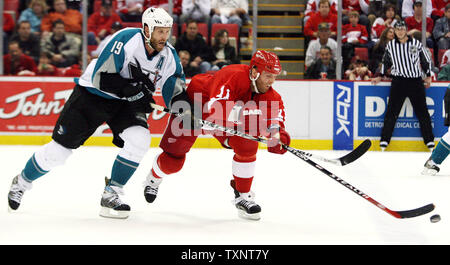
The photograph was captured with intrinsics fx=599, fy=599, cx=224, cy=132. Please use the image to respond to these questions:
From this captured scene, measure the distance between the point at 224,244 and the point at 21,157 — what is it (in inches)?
134

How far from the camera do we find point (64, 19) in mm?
6539

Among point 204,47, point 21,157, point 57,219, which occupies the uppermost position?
point 204,47

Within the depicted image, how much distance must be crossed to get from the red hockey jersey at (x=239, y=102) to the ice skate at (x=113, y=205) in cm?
58

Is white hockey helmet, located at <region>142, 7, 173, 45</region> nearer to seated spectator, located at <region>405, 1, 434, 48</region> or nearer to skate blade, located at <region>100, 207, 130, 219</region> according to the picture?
skate blade, located at <region>100, 207, 130, 219</region>

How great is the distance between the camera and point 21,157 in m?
5.27

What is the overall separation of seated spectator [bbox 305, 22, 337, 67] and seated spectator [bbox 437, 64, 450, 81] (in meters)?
1.17

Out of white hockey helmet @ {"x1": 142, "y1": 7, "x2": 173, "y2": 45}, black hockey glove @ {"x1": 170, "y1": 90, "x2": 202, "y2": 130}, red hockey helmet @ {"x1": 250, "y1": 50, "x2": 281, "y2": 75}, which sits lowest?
black hockey glove @ {"x1": 170, "y1": 90, "x2": 202, "y2": 130}

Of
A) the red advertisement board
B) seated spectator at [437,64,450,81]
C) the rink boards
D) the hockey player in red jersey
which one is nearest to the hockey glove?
the hockey player in red jersey

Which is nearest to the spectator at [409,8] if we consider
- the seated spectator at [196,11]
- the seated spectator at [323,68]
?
the seated spectator at [323,68]

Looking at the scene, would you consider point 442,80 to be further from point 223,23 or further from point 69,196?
point 69,196

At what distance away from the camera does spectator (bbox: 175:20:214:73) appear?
646cm

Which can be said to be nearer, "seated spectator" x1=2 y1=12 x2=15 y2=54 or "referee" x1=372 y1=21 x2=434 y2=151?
"referee" x1=372 y1=21 x2=434 y2=151

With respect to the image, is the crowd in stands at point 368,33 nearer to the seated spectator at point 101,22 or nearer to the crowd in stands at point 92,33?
the crowd in stands at point 92,33

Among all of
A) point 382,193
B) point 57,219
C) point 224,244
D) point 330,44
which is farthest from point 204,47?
point 224,244
